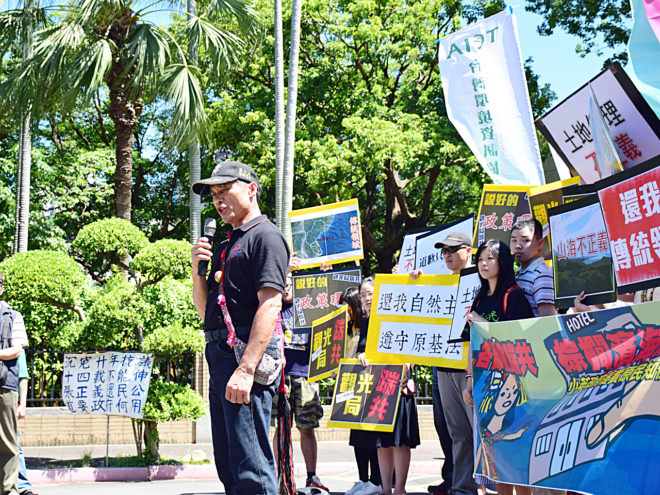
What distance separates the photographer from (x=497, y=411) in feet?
15.7

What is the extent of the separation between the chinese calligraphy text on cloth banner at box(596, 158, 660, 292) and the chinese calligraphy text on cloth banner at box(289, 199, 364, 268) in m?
4.39

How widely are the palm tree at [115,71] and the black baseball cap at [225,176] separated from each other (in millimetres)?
7589

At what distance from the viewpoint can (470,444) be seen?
5.88 meters

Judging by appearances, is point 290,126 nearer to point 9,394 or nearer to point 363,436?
point 363,436

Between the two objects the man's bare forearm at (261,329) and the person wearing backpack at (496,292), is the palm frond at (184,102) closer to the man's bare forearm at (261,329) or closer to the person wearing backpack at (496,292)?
the person wearing backpack at (496,292)

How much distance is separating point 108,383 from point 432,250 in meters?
4.39

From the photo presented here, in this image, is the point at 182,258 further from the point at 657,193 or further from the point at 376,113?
the point at 376,113

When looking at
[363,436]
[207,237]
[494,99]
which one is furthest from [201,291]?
[494,99]

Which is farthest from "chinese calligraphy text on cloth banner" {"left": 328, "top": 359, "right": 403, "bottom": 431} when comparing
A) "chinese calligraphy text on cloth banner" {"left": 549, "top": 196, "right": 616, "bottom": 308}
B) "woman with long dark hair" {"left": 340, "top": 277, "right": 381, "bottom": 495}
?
"chinese calligraphy text on cloth banner" {"left": 549, "top": 196, "right": 616, "bottom": 308}

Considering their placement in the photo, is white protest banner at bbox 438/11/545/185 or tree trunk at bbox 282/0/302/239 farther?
tree trunk at bbox 282/0/302/239

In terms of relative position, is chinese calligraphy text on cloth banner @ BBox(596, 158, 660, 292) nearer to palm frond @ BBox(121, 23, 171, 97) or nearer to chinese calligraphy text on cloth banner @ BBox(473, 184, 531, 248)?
chinese calligraphy text on cloth banner @ BBox(473, 184, 531, 248)

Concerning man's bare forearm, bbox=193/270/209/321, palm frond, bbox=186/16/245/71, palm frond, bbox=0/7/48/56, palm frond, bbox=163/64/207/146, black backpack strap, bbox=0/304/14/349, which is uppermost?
palm frond, bbox=0/7/48/56

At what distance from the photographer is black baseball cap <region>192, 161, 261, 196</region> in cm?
391

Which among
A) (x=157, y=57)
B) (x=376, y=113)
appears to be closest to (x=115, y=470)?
(x=157, y=57)
